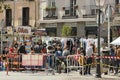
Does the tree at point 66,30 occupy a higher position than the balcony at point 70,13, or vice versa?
the balcony at point 70,13

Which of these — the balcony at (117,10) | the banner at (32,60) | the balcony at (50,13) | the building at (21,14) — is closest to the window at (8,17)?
the building at (21,14)

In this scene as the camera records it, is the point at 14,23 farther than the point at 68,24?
Yes

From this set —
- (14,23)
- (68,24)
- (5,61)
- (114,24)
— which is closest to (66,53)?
(5,61)

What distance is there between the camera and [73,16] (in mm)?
48312

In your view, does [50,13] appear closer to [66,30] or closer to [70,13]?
[70,13]

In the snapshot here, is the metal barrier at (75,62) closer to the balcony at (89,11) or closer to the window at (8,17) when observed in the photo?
the balcony at (89,11)

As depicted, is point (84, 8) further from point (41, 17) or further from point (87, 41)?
point (87, 41)

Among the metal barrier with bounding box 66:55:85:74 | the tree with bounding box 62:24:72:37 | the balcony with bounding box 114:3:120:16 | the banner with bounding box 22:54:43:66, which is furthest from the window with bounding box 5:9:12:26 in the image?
the metal barrier with bounding box 66:55:85:74

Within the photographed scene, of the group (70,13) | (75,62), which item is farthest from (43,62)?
(70,13)

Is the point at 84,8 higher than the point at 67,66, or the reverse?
the point at 84,8

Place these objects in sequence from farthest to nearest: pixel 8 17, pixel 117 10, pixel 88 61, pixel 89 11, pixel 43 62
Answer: pixel 8 17 → pixel 89 11 → pixel 117 10 → pixel 43 62 → pixel 88 61

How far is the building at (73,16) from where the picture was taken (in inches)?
1836

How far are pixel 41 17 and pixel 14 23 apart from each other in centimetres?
383

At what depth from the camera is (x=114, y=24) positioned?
44.8 m
